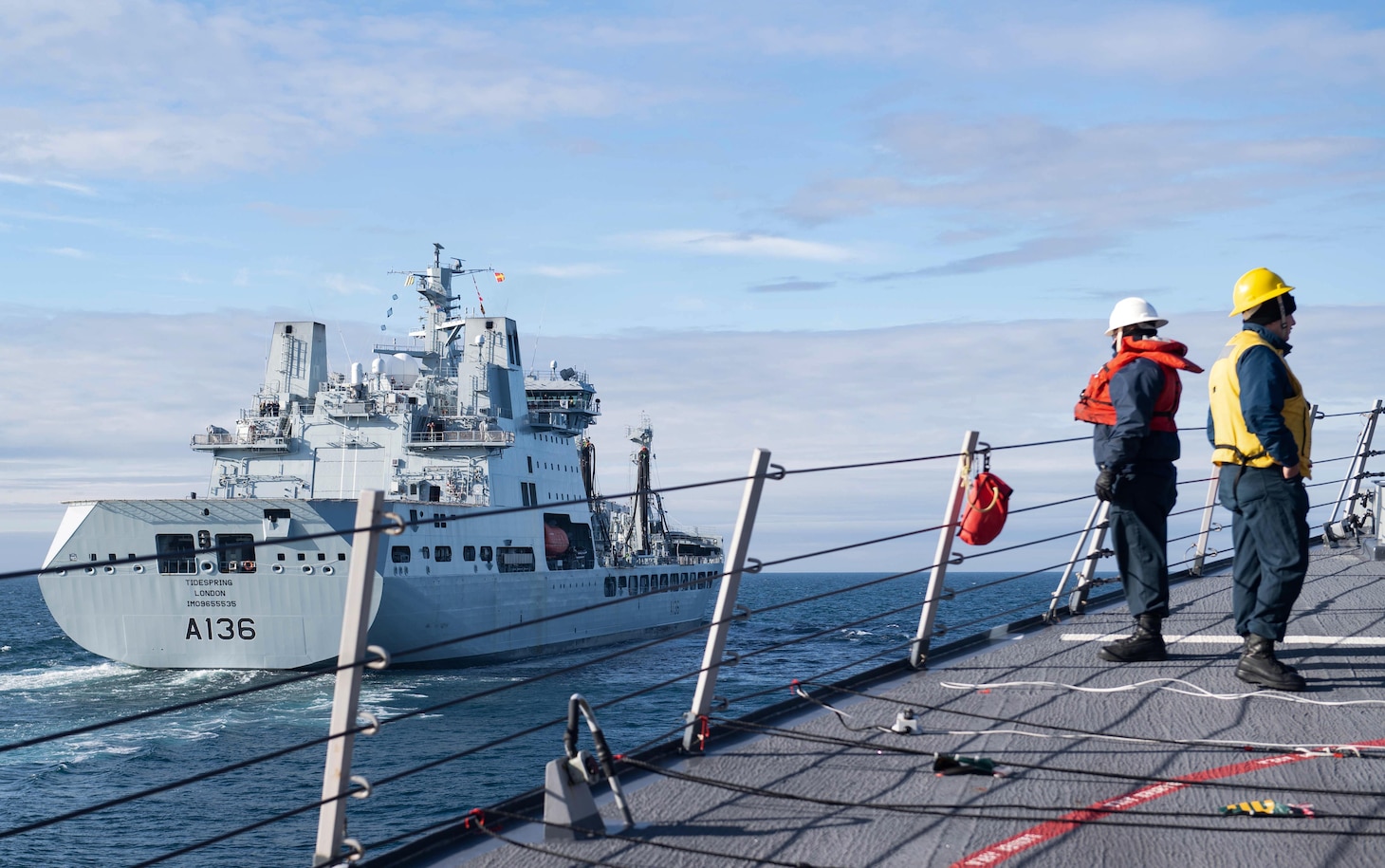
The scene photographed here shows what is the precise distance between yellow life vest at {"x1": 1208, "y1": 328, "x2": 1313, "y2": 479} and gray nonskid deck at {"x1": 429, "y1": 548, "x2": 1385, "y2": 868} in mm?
958

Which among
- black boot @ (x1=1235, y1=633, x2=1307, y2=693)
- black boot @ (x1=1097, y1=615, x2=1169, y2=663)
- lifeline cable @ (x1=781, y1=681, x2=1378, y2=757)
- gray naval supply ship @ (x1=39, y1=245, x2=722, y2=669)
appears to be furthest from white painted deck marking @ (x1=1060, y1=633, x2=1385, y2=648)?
gray naval supply ship @ (x1=39, y1=245, x2=722, y2=669)

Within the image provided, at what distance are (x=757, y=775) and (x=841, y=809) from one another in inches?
17.1

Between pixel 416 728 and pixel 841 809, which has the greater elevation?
pixel 841 809

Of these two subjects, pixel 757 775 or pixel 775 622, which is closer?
pixel 757 775

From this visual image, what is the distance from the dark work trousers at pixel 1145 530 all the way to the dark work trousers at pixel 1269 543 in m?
0.38

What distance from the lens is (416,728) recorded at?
22.2 metres

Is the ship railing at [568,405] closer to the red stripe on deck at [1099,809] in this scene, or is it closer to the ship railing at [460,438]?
the ship railing at [460,438]

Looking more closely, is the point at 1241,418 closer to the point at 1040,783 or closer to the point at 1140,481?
the point at 1140,481

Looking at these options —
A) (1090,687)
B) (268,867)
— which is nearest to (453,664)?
(268,867)

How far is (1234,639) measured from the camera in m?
5.75

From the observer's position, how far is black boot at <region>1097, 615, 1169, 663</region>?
5.30 m

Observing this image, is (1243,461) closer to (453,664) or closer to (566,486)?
(453,664)

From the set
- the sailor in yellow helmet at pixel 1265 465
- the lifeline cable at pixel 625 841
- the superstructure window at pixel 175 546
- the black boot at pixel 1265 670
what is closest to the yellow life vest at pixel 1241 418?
the sailor in yellow helmet at pixel 1265 465

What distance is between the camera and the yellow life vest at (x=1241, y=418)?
15.3 ft
